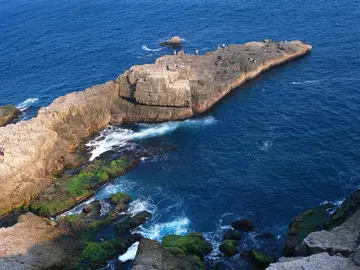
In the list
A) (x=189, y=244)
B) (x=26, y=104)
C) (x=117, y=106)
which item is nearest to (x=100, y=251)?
(x=189, y=244)

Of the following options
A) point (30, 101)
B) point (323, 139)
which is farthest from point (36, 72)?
point (323, 139)

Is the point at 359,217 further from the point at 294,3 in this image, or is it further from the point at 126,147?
the point at 294,3

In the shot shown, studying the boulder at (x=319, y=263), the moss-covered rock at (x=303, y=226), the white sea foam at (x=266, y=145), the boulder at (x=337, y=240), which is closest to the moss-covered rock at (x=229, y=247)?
the moss-covered rock at (x=303, y=226)

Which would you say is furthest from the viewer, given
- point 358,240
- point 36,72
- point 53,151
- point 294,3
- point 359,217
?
point 294,3

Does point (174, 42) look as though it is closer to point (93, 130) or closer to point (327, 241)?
point (93, 130)

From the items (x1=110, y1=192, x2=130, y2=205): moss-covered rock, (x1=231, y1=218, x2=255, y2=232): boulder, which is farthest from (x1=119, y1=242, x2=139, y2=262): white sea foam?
(x1=231, y1=218, x2=255, y2=232): boulder

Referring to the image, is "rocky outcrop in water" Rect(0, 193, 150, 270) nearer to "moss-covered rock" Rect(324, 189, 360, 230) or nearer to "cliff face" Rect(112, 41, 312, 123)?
"moss-covered rock" Rect(324, 189, 360, 230)

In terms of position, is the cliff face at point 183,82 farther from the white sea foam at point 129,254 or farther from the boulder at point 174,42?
the white sea foam at point 129,254
